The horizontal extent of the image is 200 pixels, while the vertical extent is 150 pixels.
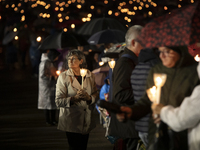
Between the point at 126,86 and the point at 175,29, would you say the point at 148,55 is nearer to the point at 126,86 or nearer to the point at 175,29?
the point at 126,86

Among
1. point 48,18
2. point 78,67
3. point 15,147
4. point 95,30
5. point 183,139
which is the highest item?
point 48,18

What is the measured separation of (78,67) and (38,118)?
544cm

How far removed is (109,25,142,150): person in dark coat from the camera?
5.10 metres

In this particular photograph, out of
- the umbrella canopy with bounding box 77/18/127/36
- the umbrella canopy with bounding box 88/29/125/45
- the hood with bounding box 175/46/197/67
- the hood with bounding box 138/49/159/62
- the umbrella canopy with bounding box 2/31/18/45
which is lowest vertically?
the hood with bounding box 175/46/197/67

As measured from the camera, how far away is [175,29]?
Answer: 368cm

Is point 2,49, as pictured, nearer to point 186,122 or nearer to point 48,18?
point 48,18

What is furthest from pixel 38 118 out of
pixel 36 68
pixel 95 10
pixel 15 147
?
pixel 95 10

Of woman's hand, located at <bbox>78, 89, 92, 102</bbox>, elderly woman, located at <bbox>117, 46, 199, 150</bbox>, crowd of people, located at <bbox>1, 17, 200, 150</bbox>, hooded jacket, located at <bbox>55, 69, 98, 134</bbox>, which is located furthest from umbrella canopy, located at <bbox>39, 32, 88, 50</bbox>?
elderly woman, located at <bbox>117, 46, 199, 150</bbox>

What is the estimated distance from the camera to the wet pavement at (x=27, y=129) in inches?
327

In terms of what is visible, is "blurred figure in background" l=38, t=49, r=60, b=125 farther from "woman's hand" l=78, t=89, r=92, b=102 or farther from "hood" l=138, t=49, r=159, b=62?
"hood" l=138, t=49, r=159, b=62

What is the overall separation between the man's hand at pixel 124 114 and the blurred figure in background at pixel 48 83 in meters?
6.92

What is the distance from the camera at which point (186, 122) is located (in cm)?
341

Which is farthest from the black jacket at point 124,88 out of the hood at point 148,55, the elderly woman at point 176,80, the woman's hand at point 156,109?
the woman's hand at point 156,109

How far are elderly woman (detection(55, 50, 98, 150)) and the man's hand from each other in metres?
2.36
